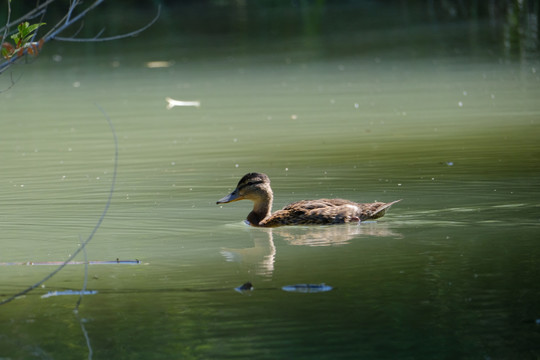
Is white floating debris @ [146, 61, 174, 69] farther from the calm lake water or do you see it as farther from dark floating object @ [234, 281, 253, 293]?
dark floating object @ [234, 281, 253, 293]

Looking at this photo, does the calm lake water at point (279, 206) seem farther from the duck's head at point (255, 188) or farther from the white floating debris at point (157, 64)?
the white floating debris at point (157, 64)

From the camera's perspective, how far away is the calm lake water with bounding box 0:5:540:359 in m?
5.91

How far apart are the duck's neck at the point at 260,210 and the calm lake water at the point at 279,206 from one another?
0.49 ft

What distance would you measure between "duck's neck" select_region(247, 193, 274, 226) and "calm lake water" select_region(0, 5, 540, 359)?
0.15 metres

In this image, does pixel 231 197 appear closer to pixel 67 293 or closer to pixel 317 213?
pixel 317 213

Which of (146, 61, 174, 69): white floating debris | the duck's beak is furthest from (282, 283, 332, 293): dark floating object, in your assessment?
(146, 61, 174, 69): white floating debris

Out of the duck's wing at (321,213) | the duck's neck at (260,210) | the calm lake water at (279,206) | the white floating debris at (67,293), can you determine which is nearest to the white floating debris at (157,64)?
the calm lake water at (279,206)

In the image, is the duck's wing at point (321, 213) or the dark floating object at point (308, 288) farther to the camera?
the duck's wing at point (321, 213)

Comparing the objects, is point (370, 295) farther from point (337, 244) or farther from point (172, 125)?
point (172, 125)

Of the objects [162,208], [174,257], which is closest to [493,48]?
[162,208]

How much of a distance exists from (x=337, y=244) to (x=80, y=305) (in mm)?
2219

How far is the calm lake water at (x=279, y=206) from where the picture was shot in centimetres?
591

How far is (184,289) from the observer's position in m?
6.85

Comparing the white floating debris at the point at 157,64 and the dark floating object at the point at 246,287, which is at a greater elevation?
the dark floating object at the point at 246,287
